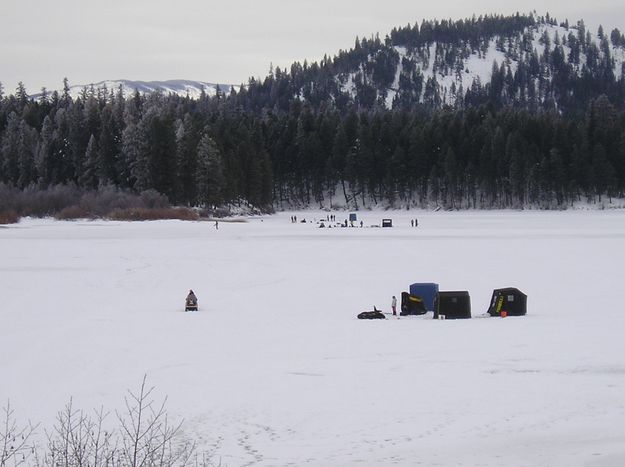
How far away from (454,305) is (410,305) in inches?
64.6

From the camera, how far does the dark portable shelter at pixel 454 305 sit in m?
22.4

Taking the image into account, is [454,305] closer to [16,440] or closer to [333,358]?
[333,358]

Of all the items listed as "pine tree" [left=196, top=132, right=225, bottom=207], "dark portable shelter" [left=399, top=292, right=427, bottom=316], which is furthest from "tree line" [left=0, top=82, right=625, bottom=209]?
"dark portable shelter" [left=399, top=292, right=427, bottom=316]

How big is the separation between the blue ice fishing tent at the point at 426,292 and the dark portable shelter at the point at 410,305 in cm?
61

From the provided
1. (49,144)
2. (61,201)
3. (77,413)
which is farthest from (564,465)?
(49,144)

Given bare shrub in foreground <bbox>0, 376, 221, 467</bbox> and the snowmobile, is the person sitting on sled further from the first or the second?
bare shrub in foreground <bbox>0, 376, 221, 467</bbox>

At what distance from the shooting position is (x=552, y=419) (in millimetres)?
12156

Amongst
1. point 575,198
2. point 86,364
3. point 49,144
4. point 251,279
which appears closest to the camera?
point 86,364

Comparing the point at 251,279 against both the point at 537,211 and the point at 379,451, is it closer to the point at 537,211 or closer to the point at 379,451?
the point at 379,451

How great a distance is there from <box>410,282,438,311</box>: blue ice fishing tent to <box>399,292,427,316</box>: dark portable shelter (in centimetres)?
61

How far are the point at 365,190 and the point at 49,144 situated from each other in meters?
50.1

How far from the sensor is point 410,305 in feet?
77.4

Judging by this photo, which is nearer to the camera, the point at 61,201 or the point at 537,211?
the point at 61,201

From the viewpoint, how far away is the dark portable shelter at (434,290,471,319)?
22.4 metres
